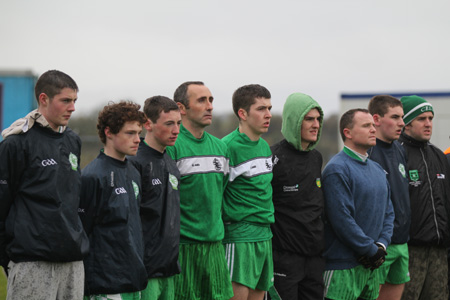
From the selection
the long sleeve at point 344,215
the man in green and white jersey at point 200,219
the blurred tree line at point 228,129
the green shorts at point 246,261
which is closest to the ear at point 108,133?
the man in green and white jersey at point 200,219

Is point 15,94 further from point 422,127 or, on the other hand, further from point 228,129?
point 422,127

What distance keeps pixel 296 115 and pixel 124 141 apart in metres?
2.09

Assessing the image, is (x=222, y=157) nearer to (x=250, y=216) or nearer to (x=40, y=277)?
(x=250, y=216)

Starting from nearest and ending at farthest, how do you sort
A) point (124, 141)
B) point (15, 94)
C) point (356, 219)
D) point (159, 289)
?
point (124, 141) → point (159, 289) → point (356, 219) → point (15, 94)

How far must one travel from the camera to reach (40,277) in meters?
4.34

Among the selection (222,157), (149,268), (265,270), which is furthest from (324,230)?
(149,268)

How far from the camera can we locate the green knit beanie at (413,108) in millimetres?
7273

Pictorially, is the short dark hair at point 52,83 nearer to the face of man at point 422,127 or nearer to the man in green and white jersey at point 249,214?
the man in green and white jersey at point 249,214

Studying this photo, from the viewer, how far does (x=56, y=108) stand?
4.53 meters

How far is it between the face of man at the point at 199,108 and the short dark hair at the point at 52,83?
1.29 meters

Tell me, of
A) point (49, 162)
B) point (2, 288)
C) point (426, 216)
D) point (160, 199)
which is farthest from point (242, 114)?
point (2, 288)

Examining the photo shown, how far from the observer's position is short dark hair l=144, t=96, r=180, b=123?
5.31 m

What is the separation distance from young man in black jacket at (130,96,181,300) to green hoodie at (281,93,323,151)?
140 centimetres

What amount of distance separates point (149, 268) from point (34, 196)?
1.11m
